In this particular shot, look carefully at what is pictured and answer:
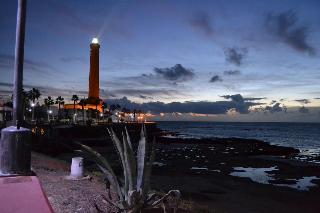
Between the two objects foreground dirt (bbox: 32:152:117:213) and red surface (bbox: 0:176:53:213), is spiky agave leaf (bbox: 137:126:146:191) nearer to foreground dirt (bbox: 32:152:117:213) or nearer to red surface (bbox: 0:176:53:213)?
foreground dirt (bbox: 32:152:117:213)

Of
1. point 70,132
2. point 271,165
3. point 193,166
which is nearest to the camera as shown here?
point 193,166

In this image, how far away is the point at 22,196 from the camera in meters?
5.71

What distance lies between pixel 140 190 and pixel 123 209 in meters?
0.39

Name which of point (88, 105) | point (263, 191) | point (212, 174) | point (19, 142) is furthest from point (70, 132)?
point (19, 142)

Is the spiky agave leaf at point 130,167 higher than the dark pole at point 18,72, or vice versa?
the dark pole at point 18,72

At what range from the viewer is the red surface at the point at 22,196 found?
5.34 m

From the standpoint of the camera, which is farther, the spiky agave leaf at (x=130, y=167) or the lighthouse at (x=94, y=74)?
the lighthouse at (x=94, y=74)

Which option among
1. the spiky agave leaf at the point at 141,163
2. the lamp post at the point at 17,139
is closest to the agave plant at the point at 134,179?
the spiky agave leaf at the point at 141,163

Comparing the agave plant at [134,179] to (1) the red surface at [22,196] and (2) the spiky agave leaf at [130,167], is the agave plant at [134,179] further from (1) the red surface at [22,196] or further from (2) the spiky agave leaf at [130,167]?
(1) the red surface at [22,196]

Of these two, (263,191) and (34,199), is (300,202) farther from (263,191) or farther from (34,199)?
(34,199)

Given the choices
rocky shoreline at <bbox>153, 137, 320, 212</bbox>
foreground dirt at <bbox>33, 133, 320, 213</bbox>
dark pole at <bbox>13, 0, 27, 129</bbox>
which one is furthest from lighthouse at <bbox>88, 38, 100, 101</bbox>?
dark pole at <bbox>13, 0, 27, 129</bbox>

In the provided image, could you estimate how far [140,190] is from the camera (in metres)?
5.64

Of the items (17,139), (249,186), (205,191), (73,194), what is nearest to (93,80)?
(249,186)

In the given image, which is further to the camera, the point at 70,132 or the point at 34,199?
the point at 70,132
